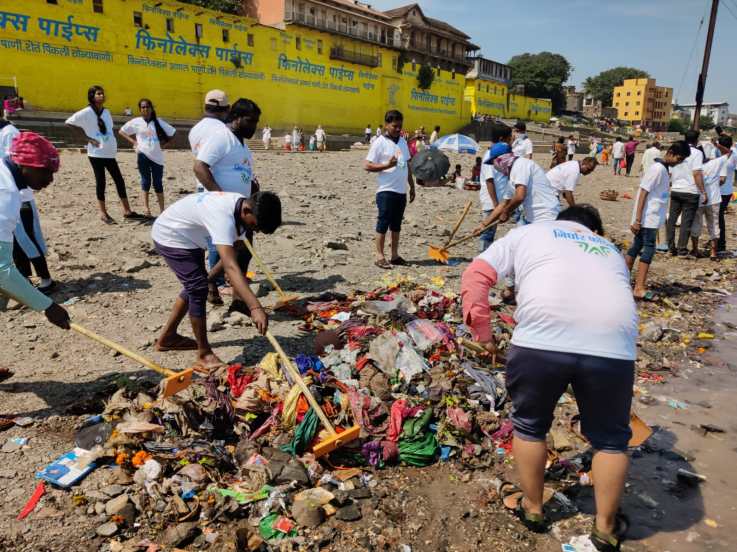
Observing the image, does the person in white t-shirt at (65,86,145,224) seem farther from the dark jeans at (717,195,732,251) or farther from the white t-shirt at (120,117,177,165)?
the dark jeans at (717,195,732,251)

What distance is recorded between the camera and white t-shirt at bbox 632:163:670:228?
5625 millimetres

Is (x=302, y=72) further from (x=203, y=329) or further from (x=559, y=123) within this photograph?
(x=559, y=123)

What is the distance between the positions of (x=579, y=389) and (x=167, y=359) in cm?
Answer: 299

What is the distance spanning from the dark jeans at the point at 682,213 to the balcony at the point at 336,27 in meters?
31.1

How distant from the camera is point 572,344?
2.08m

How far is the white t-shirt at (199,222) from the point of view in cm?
300

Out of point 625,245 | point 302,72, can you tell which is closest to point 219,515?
point 625,245

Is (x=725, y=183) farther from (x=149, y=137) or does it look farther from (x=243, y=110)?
(x=149, y=137)

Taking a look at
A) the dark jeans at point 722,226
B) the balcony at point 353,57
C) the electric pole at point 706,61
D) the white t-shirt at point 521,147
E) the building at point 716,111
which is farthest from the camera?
the building at point 716,111

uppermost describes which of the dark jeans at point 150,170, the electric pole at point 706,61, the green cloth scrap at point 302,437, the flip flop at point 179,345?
the electric pole at point 706,61

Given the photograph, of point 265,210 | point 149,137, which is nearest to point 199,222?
point 265,210

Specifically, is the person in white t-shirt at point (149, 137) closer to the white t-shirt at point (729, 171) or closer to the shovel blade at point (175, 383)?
the shovel blade at point (175, 383)

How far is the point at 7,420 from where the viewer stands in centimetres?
299

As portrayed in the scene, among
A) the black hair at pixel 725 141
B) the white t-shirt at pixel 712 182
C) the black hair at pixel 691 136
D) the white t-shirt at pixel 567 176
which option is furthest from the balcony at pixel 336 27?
the white t-shirt at pixel 567 176
